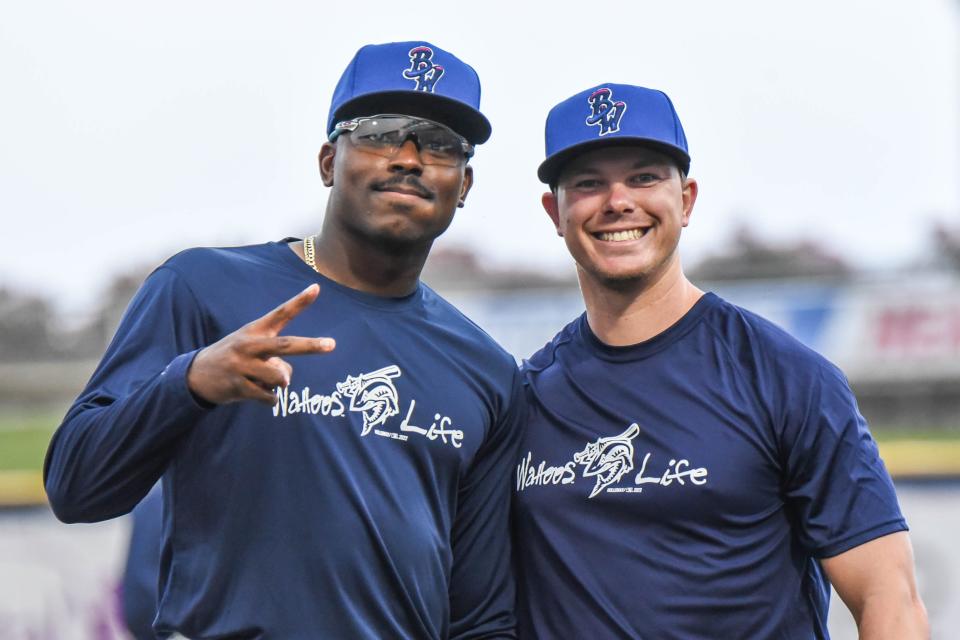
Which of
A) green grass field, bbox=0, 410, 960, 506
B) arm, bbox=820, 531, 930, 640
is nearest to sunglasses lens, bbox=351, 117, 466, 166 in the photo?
arm, bbox=820, 531, 930, 640

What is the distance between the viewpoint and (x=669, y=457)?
3.26 m

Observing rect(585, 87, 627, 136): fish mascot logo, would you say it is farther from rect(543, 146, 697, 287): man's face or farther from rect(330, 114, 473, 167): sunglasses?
rect(330, 114, 473, 167): sunglasses

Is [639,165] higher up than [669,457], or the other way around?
[639,165]

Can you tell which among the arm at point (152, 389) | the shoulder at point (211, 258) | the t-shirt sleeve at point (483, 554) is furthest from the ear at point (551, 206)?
the arm at point (152, 389)

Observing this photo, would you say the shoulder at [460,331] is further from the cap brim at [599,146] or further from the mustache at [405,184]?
the cap brim at [599,146]

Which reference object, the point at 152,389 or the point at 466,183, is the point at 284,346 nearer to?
the point at 152,389

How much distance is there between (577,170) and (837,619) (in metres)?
4.20

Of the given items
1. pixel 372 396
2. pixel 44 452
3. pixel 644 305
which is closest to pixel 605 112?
pixel 644 305

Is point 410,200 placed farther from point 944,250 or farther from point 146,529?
point 944,250

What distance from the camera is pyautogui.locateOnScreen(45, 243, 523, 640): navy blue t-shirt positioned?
9.46 feet

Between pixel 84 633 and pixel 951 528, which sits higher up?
pixel 951 528

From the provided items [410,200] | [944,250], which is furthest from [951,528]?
[944,250]

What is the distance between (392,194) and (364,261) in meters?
0.20

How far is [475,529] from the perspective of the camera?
342 centimetres
